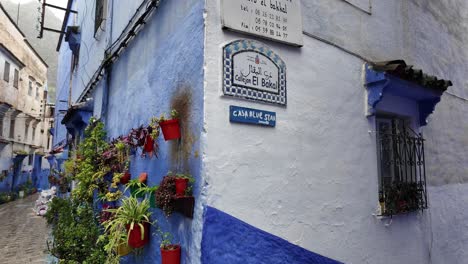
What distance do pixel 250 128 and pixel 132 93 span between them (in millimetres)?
2818

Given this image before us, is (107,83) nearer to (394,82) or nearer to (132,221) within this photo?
(132,221)

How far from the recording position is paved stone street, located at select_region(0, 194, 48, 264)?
7.41 metres

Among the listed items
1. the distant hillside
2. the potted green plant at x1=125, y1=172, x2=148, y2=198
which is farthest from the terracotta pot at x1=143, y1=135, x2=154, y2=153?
the distant hillside

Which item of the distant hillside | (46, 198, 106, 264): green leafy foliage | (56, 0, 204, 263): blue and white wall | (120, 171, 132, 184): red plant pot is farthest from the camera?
the distant hillside

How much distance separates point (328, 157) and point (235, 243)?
1.49 m

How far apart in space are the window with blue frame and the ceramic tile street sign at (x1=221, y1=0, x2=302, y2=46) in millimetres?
1392

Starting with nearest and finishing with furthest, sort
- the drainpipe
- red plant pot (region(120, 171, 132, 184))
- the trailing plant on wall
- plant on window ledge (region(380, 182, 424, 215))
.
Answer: plant on window ledge (region(380, 182, 424, 215)) < red plant pot (region(120, 171, 132, 184)) < the trailing plant on wall < the drainpipe

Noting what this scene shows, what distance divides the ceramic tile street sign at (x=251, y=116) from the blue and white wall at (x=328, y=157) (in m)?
0.06

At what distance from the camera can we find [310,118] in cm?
342

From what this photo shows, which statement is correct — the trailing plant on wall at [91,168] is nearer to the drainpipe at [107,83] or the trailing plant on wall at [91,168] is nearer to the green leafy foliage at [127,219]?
the drainpipe at [107,83]

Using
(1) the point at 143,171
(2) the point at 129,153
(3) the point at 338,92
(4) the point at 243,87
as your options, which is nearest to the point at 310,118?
(3) the point at 338,92

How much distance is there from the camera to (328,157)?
355 centimetres

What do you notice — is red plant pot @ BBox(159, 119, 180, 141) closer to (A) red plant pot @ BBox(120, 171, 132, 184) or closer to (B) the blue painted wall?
(B) the blue painted wall

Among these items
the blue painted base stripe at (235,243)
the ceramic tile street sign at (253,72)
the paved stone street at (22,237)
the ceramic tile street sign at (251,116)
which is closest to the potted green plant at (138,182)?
the blue painted base stripe at (235,243)
